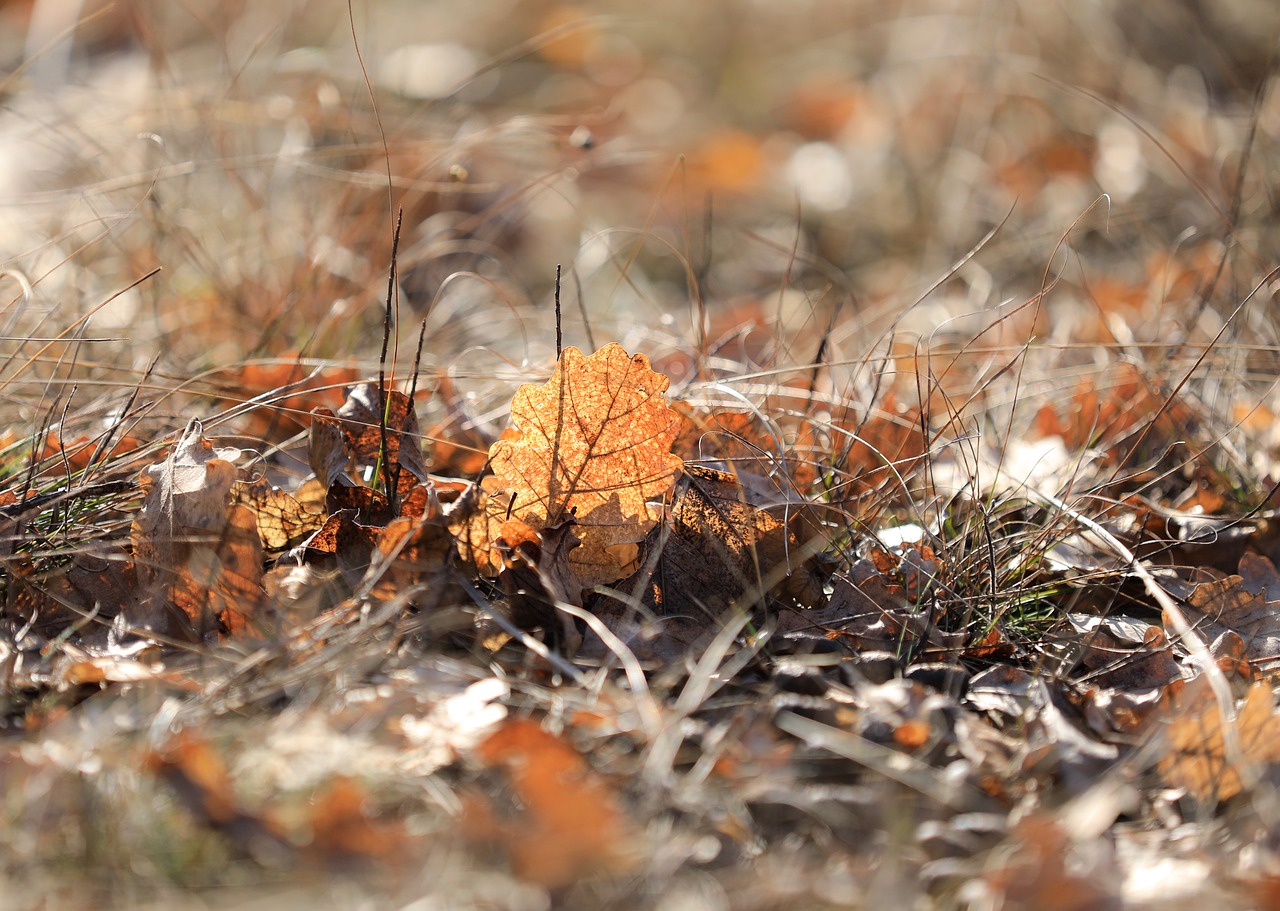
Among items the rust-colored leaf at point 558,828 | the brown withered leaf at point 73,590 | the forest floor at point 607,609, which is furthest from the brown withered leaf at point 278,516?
the rust-colored leaf at point 558,828

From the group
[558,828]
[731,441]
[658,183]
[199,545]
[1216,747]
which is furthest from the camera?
[658,183]

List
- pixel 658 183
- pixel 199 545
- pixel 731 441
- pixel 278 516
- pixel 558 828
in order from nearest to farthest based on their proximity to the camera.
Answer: pixel 558 828 < pixel 199 545 < pixel 278 516 < pixel 731 441 < pixel 658 183

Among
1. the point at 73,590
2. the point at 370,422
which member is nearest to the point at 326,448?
the point at 370,422

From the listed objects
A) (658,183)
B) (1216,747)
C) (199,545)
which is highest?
(199,545)

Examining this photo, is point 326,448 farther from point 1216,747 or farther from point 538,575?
point 1216,747

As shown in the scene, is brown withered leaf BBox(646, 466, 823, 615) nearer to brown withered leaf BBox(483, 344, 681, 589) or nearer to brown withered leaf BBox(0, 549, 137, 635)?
brown withered leaf BBox(483, 344, 681, 589)

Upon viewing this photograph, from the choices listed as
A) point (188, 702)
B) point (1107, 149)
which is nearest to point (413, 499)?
point (188, 702)

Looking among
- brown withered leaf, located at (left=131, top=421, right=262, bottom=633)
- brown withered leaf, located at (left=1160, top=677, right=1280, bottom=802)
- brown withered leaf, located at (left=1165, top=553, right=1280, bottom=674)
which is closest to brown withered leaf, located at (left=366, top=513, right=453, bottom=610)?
brown withered leaf, located at (left=131, top=421, right=262, bottom=633)
